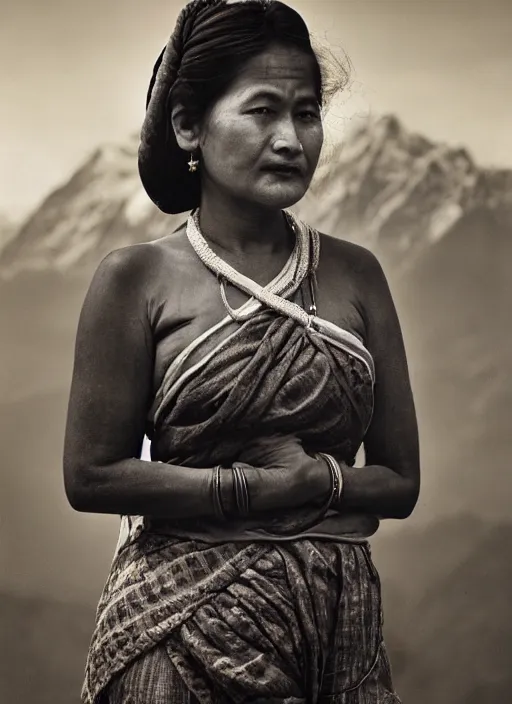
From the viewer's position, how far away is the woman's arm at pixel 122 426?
2.36m

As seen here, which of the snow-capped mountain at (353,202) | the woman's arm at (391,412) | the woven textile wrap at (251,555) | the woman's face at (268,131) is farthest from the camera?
the snow-capped mountain at (353,202)

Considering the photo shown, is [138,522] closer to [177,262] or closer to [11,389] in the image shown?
[177,262]

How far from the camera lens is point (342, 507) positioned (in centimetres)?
243

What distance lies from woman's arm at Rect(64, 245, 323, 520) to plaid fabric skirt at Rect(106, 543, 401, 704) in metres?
0.17

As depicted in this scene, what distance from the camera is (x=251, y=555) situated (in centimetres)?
238

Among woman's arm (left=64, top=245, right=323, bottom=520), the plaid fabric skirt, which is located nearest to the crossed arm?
woman's arm (left=64, top=245, right=323, bottom=520)

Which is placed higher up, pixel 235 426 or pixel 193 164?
pixel 193 164

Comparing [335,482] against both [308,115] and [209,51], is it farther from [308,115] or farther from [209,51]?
[209,51]

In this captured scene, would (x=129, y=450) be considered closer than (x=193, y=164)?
Yes

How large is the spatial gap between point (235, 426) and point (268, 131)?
0.48 m

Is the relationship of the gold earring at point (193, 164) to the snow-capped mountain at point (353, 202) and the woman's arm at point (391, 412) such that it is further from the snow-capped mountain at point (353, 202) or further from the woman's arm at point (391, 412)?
the snow-capped mountain at point (353, 202)

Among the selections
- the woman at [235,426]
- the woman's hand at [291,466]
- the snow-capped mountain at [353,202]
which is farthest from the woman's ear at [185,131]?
the snow-capped mountain at [353,202]

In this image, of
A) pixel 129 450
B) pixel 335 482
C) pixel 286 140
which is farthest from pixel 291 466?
pixel 286 140

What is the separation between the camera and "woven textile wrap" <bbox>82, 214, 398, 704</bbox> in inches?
92.0
